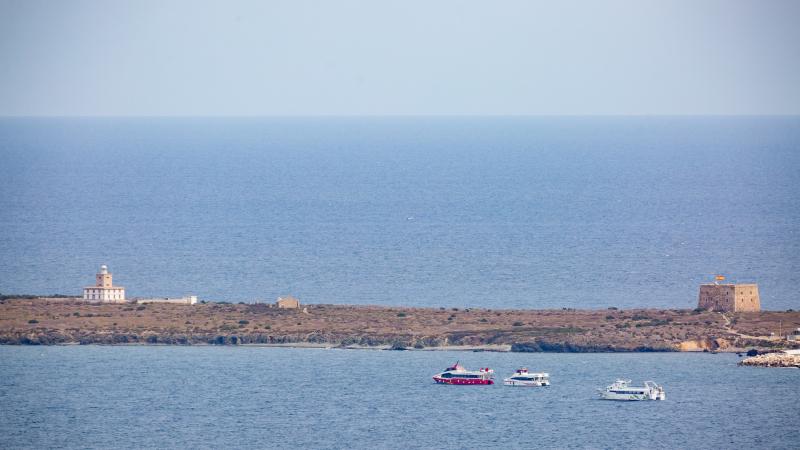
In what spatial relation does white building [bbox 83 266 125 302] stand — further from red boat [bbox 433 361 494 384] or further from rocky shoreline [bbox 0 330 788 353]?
red boat [bbox 433 361 494 384]

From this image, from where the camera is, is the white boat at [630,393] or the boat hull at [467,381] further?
the boat hull at [467,381]

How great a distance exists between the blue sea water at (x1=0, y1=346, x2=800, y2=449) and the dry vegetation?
184 centimetres

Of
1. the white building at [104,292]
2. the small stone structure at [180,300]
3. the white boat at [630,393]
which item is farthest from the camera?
the small stone structure at [180,300]

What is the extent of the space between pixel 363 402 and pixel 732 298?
1488 inches

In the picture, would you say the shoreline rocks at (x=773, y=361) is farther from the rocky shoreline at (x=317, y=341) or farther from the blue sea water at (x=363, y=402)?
the rocky shoreline at (x=317, y=341)

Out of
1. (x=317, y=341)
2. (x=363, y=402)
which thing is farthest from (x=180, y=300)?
(x=363, y=402)

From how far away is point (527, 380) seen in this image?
287 feet

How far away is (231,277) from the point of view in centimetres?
13438

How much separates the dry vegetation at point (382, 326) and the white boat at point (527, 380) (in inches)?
421

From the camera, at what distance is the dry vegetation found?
9875 cm

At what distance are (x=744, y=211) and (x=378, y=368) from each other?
113 meters

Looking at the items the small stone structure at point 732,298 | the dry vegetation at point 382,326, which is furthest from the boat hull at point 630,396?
the small stone structure at point 732,298

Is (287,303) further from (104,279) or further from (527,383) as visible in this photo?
(527,383)

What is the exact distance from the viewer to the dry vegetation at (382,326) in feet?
324
